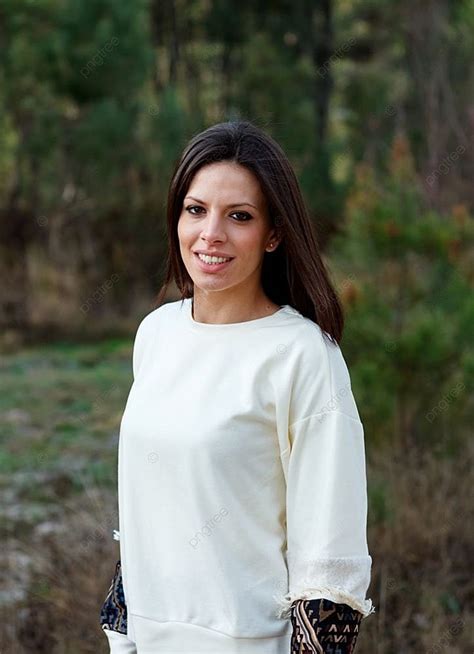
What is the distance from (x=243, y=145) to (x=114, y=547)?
7.13 feet

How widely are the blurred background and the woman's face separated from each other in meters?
0.39

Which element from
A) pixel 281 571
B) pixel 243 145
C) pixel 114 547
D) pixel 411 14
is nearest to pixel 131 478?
pixel 281 571

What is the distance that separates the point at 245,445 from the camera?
1460 millimetres

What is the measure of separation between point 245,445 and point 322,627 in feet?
0.89

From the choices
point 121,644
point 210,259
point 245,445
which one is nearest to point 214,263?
point 210,259

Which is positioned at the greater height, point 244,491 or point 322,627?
point 244,491

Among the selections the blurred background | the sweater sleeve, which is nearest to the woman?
the sweater sleeve

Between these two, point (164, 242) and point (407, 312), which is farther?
point (164, 242)

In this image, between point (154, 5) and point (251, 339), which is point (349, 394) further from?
point (154, 5)

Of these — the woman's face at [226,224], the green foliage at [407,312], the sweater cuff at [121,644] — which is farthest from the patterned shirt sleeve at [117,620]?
the green foliage at [407,312]

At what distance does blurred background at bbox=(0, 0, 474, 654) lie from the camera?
11.9 ft

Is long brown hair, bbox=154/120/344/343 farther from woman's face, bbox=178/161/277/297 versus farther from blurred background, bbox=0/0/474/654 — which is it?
blurred background, bbox=0/0/474/654

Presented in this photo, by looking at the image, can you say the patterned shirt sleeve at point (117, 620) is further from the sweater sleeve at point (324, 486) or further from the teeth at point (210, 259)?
the teeth at point (210, 259)

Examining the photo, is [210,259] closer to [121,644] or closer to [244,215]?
[244,215]
